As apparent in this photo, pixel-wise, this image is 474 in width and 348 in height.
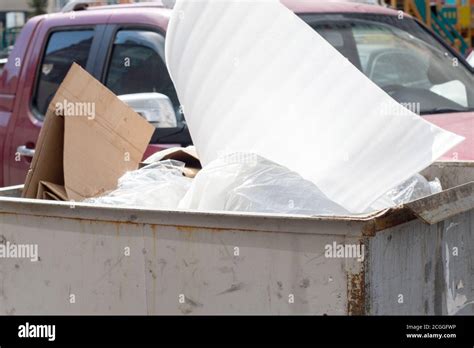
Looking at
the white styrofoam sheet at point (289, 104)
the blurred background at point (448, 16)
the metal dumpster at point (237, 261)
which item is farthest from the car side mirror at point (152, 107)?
the blurred background at point (448, 16)

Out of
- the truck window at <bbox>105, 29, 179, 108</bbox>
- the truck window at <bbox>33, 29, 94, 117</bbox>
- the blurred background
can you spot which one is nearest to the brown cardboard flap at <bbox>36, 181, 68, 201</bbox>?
the truck window at <bbox>105, 29, 179, 108</bbox>

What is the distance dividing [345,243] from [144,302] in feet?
2.19

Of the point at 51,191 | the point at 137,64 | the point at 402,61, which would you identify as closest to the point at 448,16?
the point at 402,61

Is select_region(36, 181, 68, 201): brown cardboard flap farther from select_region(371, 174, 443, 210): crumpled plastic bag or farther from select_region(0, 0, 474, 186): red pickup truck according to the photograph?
select_region(0, 0, 474, 186): red pickup truck

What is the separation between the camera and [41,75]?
6.10 meters

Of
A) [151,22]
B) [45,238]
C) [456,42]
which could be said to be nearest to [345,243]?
[45,238]

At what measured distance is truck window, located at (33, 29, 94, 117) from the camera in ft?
19.2

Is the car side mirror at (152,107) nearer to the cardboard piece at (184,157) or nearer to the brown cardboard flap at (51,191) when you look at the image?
the cardboard piece at (184,157)

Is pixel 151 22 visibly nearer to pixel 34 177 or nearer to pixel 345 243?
pixel 34 177

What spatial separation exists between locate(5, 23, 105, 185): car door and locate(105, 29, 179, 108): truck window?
18cm

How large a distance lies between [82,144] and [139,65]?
1792 millimetres

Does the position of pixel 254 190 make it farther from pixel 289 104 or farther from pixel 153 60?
pixel 153 60

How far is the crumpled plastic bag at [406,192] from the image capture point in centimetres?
315
